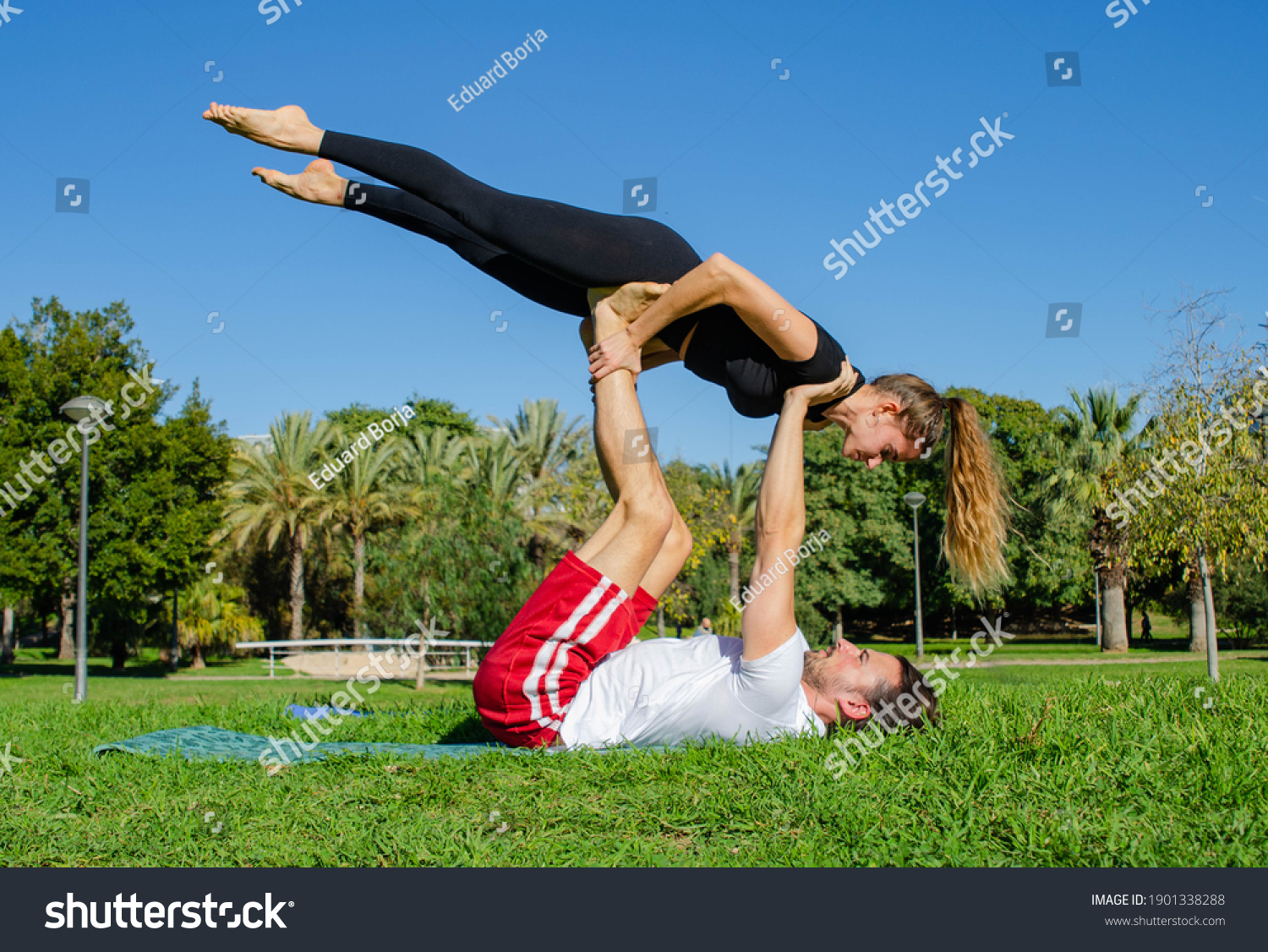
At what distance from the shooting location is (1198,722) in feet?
12.2

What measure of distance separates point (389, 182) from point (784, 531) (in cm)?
240

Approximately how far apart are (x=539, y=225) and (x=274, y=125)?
1.40 metres

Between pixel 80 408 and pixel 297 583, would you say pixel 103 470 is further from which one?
pixel 80 408

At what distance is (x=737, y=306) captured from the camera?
3664mm

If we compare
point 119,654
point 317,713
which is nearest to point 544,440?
point 119,654

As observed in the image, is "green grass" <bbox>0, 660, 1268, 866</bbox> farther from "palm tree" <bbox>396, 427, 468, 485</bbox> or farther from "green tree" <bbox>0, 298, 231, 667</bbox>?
"palm tree" <bbox>396, 427, 468, 485</bbox>

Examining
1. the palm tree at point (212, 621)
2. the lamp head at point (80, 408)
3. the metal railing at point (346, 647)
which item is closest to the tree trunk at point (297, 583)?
the metal railing at point (346, 647)

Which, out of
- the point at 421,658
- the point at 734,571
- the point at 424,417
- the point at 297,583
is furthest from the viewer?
the point at 424,417

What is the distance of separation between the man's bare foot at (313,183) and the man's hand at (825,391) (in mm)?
2450

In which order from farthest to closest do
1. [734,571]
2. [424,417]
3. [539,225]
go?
1. [424,417]
2. [734,571]
3. [539,225]

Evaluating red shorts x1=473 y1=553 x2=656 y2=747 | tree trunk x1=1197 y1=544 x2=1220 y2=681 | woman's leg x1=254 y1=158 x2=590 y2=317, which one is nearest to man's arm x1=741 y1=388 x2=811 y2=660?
red shorts x1=473 y1=553 x2=656 y2=747

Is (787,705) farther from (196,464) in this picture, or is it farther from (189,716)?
(196,464)

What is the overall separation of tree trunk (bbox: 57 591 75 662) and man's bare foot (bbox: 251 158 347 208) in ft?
100

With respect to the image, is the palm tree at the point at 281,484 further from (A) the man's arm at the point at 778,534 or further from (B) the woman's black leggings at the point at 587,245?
(A) the man's arm at the point at 778,534
